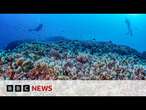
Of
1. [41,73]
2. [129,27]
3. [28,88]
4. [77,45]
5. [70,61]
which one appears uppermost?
[129,27]

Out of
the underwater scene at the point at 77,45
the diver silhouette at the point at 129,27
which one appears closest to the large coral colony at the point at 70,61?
the underwater scene at the point at 77,45

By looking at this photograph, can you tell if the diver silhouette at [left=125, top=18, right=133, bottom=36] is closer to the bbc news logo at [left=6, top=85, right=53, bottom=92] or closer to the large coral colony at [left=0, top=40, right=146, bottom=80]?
the large coral colony at [left=0, top=40, right=146, bottom=80]

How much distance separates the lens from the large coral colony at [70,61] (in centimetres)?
788

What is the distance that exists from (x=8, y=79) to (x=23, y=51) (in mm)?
373

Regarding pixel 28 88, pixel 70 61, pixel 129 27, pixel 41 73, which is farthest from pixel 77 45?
pixel 28 88

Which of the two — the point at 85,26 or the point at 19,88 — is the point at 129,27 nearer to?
the point at 85,26

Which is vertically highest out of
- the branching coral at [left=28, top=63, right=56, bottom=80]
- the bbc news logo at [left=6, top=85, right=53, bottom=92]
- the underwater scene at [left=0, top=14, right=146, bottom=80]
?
the underwater scene at [left=0, top=14, right=146, bottom=80]

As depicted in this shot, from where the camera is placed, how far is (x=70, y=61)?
7.91 metres

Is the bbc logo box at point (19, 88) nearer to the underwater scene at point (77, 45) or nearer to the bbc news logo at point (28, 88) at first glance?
the bbc news logo at point (28, 88)

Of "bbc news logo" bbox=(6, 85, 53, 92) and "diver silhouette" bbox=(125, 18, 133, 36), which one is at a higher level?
"diver silhouette" bbox=(125, 18, 133, 36)

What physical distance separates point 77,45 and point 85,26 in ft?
0.80

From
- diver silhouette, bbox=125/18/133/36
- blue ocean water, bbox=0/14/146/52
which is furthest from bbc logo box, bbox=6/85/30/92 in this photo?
diver silhouette, bbox=125/18/133/36

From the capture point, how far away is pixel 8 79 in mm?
7867

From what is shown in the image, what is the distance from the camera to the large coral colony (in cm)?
788
